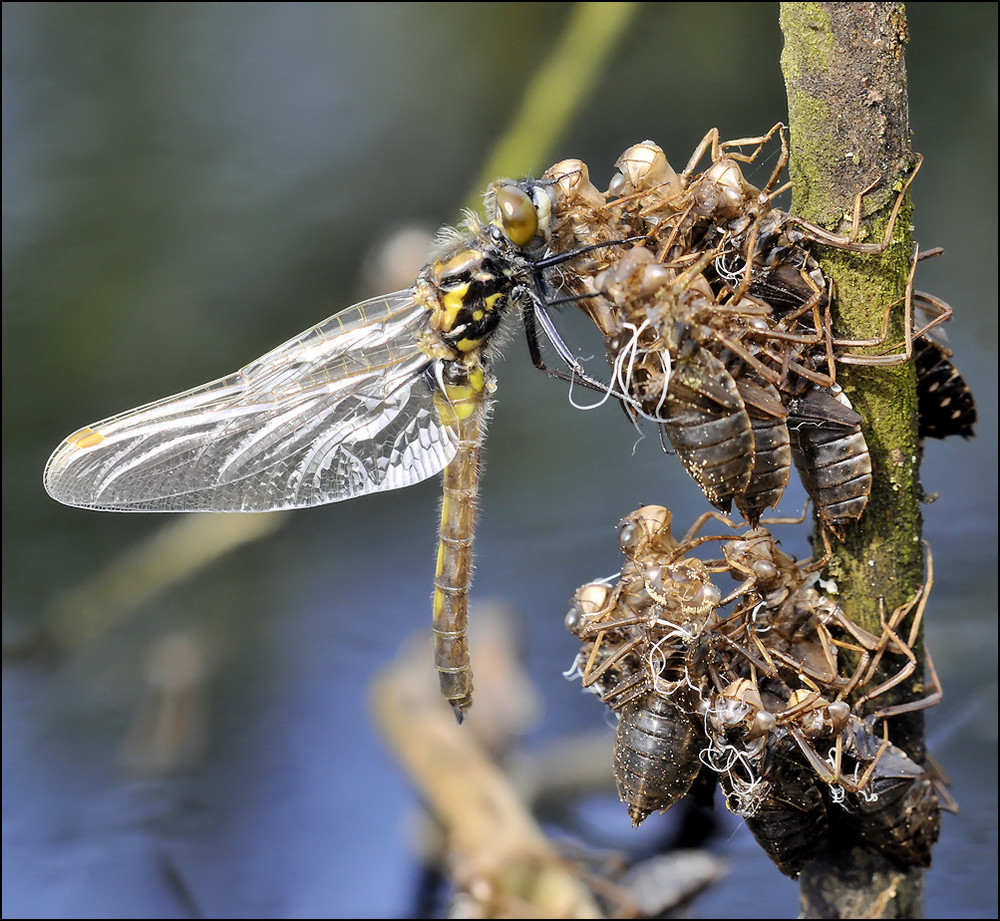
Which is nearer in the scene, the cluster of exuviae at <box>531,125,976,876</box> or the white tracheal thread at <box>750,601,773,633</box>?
the cluster of exuviae at <box>531,125,976,876</box>

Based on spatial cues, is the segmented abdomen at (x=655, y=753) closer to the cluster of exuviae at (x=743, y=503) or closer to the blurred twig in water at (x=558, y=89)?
the cluster of exuviae at (x=743, y=503)

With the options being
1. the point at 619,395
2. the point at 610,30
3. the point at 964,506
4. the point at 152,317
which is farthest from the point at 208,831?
the point at 610,30

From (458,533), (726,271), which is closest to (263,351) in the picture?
(458,533)

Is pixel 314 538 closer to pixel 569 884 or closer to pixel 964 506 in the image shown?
pixel 569 884

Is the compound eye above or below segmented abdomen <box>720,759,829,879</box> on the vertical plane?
above

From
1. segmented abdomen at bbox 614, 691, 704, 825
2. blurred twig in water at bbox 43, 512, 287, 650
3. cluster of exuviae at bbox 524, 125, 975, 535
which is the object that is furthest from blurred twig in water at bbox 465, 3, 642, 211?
segmented abdomen at bbox 614, 691, 704, 825

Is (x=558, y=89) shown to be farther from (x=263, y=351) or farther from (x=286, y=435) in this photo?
(x=286, y=435)

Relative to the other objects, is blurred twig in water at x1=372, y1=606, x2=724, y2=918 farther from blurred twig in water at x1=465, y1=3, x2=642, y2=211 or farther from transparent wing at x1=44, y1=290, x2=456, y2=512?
blurred twig in water at x1=465, y1=3, x2=642, y2=211
